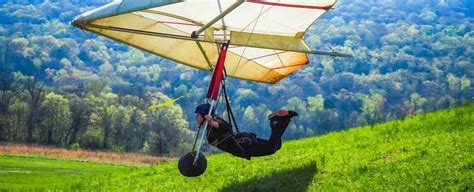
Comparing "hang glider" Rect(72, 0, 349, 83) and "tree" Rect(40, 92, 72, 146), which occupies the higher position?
"hang glider" Rect(72, 0, 349, 83)

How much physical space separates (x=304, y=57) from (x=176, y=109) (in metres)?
111

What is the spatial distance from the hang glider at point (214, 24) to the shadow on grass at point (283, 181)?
290 centimetres

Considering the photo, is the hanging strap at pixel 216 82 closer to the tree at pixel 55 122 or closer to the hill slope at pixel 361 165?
the hill slope at pixel 361 165

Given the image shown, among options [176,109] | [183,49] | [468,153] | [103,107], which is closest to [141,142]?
[103,107]

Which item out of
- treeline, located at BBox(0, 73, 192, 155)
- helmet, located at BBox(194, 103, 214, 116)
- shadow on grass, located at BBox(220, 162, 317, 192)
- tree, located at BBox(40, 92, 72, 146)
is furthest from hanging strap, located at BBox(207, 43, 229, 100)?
tree, located at BBox(40, 92, 72, 146)

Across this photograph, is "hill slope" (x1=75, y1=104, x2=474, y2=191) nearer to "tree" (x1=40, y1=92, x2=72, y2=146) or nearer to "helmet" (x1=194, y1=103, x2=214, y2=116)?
"helmet" (x1=194, y1=103, x2=214, y2=116)

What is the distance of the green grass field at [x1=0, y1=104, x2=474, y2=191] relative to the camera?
11242 mm

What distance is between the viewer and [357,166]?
1290 cm

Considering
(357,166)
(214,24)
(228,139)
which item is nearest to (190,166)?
(228,139)

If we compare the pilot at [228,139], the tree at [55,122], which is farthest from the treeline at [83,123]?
the pilot at [228,139]

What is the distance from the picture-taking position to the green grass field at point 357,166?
1124cm

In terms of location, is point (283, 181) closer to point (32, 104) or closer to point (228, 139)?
point (228, 139)

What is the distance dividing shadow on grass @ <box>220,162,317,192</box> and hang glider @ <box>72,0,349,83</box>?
2.90 meters

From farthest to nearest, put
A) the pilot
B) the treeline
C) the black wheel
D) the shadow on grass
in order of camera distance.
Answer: the treeline
the pilot
the shadow on grass
the black wheel
